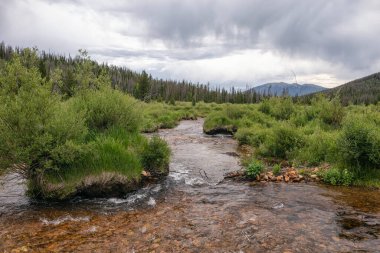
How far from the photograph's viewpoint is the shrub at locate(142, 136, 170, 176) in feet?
43.7

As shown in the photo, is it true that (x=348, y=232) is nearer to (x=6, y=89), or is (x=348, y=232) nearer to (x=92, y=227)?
(x=92, y=227)

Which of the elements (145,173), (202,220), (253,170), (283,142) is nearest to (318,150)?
(283,142)

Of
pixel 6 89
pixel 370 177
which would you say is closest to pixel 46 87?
pixel 6 89

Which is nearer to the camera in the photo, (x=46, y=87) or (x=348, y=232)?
(x=348, y=232)

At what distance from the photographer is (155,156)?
13.4 m

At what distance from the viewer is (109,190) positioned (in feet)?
36.8

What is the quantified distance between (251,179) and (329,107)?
12631mm

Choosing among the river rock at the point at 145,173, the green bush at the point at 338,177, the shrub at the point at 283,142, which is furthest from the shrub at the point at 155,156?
the shrub at the point at 283,142

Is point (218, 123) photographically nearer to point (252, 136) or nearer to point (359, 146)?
point (252, 136)

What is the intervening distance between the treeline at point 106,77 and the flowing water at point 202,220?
4683mm

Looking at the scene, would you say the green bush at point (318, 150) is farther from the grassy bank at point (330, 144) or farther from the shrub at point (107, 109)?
the shrub at point (107, 109)

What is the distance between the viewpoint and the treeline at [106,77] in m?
14.1

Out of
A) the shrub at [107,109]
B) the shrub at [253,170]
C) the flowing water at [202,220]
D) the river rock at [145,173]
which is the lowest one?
the flowing water at [202,220]

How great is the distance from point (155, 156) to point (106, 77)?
5.53m
